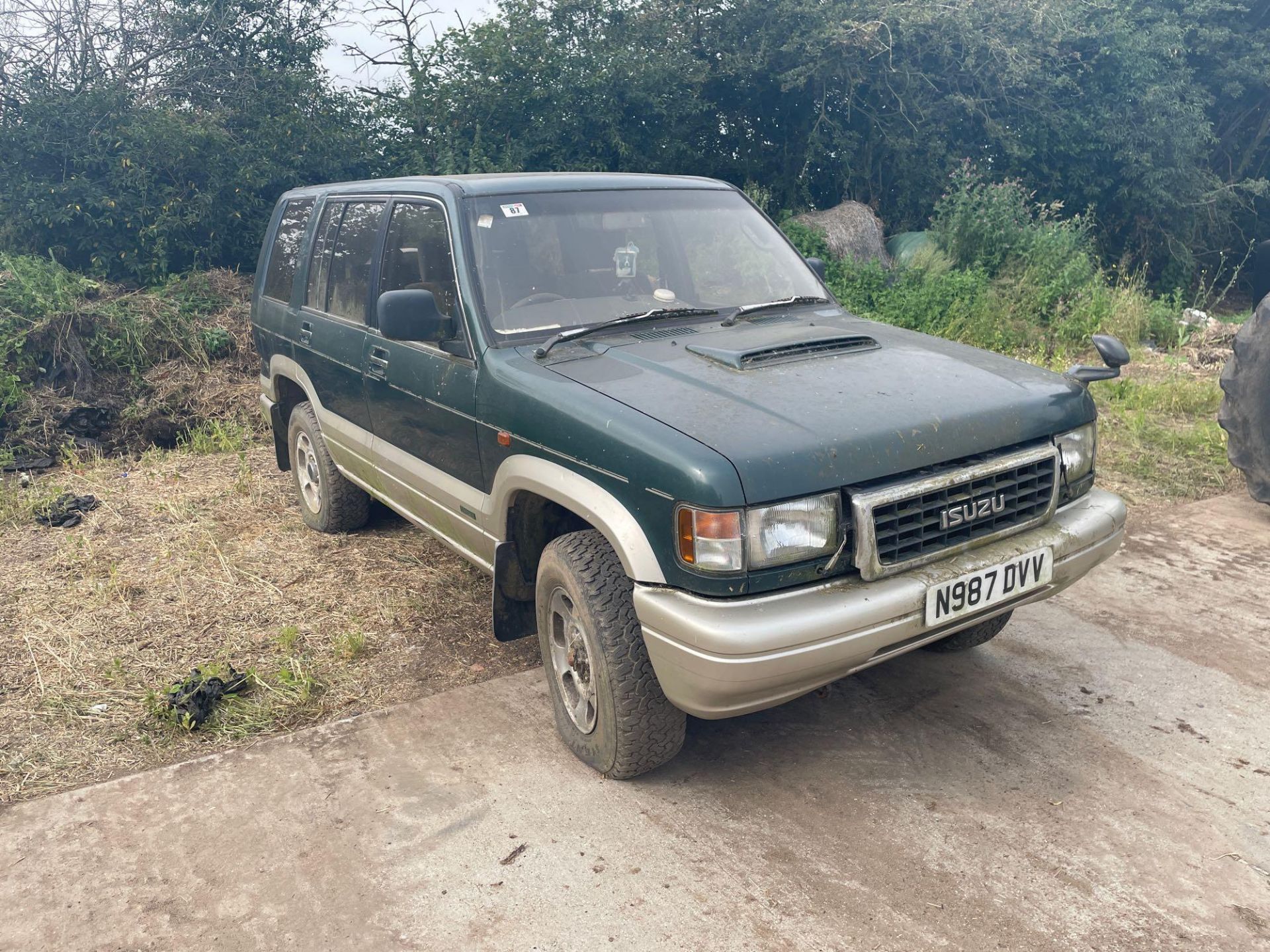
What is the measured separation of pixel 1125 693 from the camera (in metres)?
3.78

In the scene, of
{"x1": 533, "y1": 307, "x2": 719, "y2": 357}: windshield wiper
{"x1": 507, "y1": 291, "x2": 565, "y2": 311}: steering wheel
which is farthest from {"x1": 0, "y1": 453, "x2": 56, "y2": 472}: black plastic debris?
{"x1": 533, "y1": 307, "x2": 719, "y2": 357}: windshield wiper

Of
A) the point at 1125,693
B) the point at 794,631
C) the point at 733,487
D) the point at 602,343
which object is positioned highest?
the point at 602,343

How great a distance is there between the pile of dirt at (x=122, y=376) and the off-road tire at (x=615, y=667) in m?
5.71

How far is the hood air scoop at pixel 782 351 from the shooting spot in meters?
3.37

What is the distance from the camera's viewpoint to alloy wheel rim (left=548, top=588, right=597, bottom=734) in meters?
3.29

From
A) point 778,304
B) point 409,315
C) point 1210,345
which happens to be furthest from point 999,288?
point 409,315

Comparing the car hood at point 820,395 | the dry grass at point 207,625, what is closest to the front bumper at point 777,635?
the car hood at point 820,395

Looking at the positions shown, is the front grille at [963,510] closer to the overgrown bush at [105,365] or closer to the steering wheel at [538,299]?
the steering wheel at [538,299]

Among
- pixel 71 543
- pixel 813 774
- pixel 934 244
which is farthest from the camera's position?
pixel 934 244

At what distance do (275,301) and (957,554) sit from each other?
4119 millimetres

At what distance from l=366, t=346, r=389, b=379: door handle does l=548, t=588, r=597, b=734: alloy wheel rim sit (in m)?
1.47

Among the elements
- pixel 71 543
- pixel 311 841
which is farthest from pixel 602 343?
→ pixel 71 543

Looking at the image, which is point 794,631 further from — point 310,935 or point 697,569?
point 310,935

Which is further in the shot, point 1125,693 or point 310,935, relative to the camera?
point 1125,693
